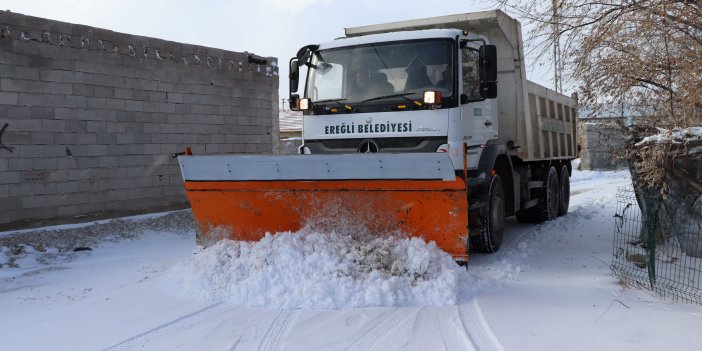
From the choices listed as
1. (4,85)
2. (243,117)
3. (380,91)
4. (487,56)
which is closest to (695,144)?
(487,56)

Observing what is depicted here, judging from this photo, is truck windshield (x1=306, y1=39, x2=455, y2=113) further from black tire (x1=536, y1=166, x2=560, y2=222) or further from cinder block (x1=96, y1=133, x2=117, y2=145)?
black tire (x1=536, y1=166, x2=560, y2=222)

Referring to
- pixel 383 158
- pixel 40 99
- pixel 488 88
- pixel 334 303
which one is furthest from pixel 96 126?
pixel 488 88

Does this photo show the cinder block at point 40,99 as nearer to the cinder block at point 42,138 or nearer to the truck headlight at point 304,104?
the cinder block at point 42,138

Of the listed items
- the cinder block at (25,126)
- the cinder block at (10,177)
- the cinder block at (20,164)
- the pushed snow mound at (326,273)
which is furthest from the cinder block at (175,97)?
the pushed snow mound at (326,273)

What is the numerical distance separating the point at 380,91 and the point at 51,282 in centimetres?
429

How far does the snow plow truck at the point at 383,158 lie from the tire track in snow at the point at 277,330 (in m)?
1.44

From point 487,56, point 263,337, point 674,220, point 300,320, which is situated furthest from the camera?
point 674,220

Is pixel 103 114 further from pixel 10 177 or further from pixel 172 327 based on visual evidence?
pixel 172 327

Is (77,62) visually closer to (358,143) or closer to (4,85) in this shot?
(4,85)

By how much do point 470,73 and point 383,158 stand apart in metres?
1.71

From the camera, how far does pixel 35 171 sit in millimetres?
8219

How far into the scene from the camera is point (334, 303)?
5.11m

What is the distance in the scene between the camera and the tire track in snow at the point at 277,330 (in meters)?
4.24

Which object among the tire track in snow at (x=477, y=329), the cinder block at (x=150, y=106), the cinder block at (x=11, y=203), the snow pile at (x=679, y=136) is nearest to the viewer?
the tire track in snow at (x=477, y=329)
